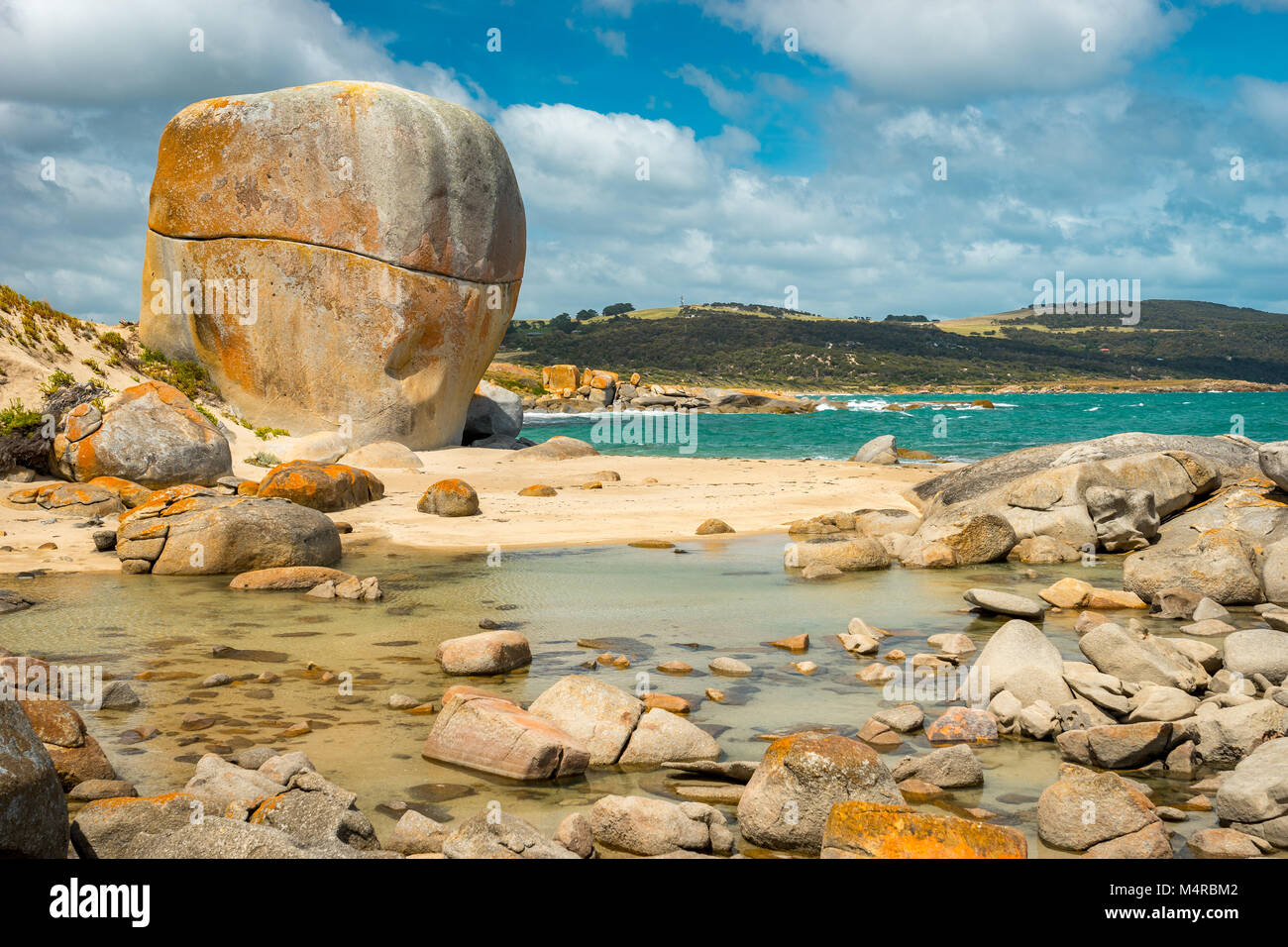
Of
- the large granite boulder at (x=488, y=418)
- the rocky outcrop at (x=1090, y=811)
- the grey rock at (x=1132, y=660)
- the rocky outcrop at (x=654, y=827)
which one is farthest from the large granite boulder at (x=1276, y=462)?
the large granite boulder at (x=488, y=418)

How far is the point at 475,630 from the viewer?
894 centimetres

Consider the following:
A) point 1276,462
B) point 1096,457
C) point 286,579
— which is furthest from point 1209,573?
point 286,579

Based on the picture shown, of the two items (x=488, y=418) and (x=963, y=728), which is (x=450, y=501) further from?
(x=488, y=418)

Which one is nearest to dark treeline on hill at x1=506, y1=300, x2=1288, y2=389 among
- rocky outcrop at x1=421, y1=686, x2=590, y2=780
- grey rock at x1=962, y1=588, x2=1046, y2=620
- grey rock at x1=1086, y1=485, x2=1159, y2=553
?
grey rock at x1=1086, y1=485, x2=1159, y2=553

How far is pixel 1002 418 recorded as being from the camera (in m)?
58.4

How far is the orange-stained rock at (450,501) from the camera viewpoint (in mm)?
15812

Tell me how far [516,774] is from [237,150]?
19684 mm

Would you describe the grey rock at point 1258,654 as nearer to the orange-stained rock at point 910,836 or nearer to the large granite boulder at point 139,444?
the orange-stained rock at point 910,836

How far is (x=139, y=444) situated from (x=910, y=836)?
48.1ft

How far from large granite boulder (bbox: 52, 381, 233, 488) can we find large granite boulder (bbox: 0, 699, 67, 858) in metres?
12.8

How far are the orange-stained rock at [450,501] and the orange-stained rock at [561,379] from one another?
5528cm

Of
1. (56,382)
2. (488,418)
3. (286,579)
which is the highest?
(56,382)

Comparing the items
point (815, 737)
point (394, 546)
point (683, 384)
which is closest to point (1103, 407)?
point (683, 384)
